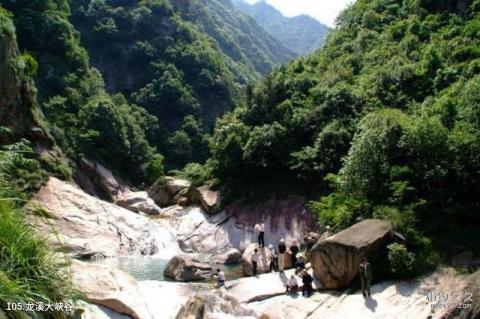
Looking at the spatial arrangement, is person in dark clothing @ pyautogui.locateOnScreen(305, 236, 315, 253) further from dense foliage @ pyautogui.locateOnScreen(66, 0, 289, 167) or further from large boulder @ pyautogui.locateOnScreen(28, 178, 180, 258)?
dense foliage @ pyautogui.locateOnScreen(66, 0, 289, 167)

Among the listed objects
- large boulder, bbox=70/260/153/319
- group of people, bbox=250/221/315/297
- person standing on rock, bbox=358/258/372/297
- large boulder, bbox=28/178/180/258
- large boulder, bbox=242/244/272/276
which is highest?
large boulder, bbox=70/260/153/319

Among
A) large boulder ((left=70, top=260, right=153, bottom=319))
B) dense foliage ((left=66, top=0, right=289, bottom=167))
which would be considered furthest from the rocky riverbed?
dense foliage ((left=66, top=0, right=289, bottom=167))

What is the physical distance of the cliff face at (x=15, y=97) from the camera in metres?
34.9

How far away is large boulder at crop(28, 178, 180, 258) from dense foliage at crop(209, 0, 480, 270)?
8.12 m

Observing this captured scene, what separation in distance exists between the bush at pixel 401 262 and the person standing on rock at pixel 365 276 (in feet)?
4.32

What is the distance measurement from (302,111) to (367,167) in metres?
15.8

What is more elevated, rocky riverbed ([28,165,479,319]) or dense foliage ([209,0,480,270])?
dense foliage ([209,0,480,270])

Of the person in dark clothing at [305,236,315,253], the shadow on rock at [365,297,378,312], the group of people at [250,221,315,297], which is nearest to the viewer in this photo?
the shadow on rock at [365,297,378,312]

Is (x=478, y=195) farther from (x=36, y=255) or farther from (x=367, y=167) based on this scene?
(x=36, y=255)

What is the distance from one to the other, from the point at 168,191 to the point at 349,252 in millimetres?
30932

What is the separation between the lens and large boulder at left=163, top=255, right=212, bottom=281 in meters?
24.1

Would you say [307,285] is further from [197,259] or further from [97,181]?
[97,181]

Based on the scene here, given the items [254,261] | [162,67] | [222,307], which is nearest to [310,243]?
[254,261]

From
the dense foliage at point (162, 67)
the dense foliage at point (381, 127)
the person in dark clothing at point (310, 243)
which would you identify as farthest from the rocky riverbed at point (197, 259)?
the dense foliage at point (162, 67)
